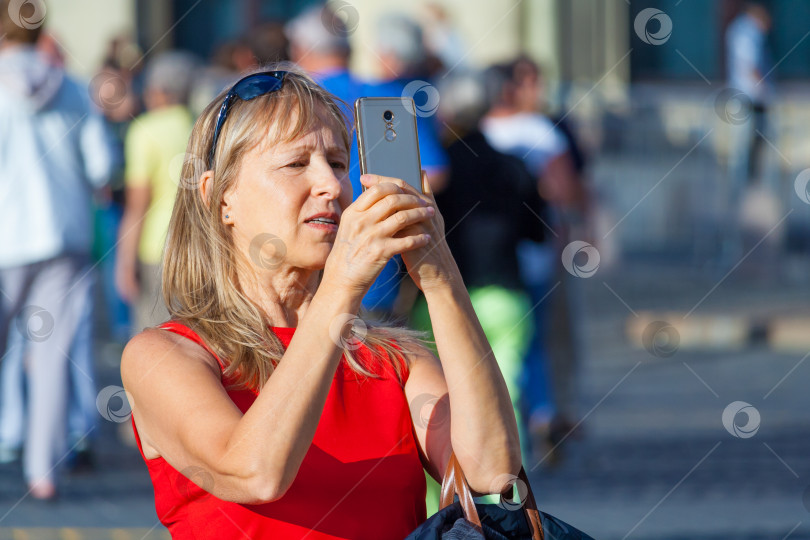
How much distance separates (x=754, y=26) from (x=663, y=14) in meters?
3.63

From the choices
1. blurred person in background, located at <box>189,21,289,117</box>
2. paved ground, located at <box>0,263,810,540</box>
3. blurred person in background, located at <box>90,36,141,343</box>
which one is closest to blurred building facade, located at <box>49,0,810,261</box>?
blurred person in background, located at <box>189,21,289,117</box>

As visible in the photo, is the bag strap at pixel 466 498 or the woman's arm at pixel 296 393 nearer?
the woman's arm at pixel 296 393

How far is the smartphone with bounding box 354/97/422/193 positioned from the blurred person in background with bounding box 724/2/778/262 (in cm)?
1156

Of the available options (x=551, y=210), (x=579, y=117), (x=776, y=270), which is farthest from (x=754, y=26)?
(x=551, y=210)

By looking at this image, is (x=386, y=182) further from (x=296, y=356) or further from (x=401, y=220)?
(x=296, y=356)

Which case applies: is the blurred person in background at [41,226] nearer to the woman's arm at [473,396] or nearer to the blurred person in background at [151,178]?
the blurred person in background at [151,178]

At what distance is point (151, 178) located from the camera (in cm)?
675

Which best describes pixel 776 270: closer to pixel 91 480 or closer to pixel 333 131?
pixel 91 480

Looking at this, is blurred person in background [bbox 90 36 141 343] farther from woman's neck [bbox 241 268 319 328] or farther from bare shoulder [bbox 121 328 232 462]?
bare shoulder [bbox 121 328 232 462]

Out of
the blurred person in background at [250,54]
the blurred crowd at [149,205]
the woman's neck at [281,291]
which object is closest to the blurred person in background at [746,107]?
the blurred person in background at [250,54]

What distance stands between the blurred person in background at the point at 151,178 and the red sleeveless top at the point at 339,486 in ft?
14.3

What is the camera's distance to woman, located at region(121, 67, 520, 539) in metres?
1.89

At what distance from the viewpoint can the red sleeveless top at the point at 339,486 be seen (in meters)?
2.07

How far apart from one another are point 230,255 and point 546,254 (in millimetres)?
4412
